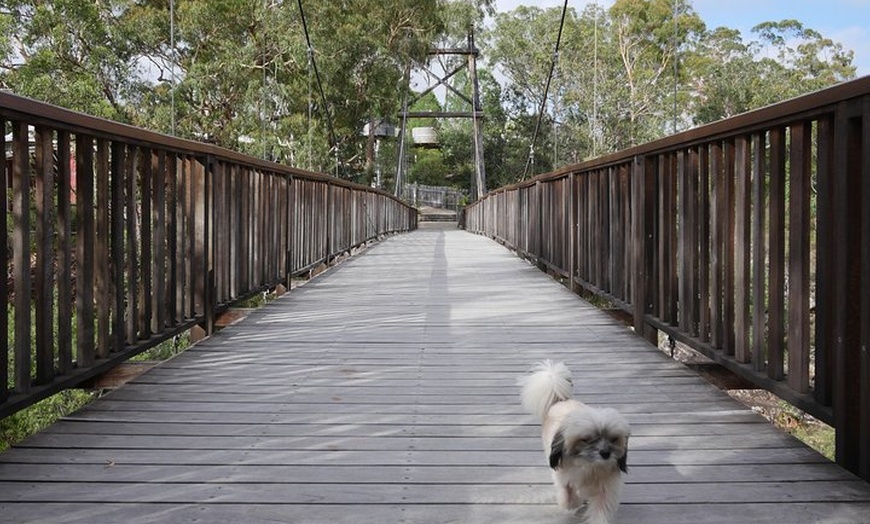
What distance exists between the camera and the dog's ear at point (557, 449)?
5.06 feet

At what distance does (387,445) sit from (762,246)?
1.15 m

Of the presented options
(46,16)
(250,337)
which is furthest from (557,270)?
(46,16)

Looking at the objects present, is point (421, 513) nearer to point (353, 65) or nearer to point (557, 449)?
point (557, 449)

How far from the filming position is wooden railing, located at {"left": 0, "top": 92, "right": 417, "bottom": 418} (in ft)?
6.63

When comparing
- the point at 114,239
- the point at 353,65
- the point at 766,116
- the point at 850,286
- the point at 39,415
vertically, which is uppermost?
the point at 353,65

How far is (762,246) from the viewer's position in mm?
2359

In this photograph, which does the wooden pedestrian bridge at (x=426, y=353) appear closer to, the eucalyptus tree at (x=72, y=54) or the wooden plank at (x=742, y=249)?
the wooden plank at (x=742, y=249)

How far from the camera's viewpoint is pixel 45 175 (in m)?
2.11

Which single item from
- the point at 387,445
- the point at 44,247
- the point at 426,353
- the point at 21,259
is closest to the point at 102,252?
the point at 44,247

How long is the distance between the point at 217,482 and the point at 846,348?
53.2 inches

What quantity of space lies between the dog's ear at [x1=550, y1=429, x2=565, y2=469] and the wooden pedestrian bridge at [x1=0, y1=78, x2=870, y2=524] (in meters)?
0.16

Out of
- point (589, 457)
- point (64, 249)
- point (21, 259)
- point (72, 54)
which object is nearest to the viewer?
point (589, 457)

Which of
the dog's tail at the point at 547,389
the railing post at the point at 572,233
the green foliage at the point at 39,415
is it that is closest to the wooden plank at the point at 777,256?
the dog's tail at the point at 547,389

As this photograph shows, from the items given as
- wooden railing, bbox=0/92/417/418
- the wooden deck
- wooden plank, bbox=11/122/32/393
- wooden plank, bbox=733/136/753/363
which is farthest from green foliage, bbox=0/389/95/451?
wooden plank, bbox=733/136/753/363
